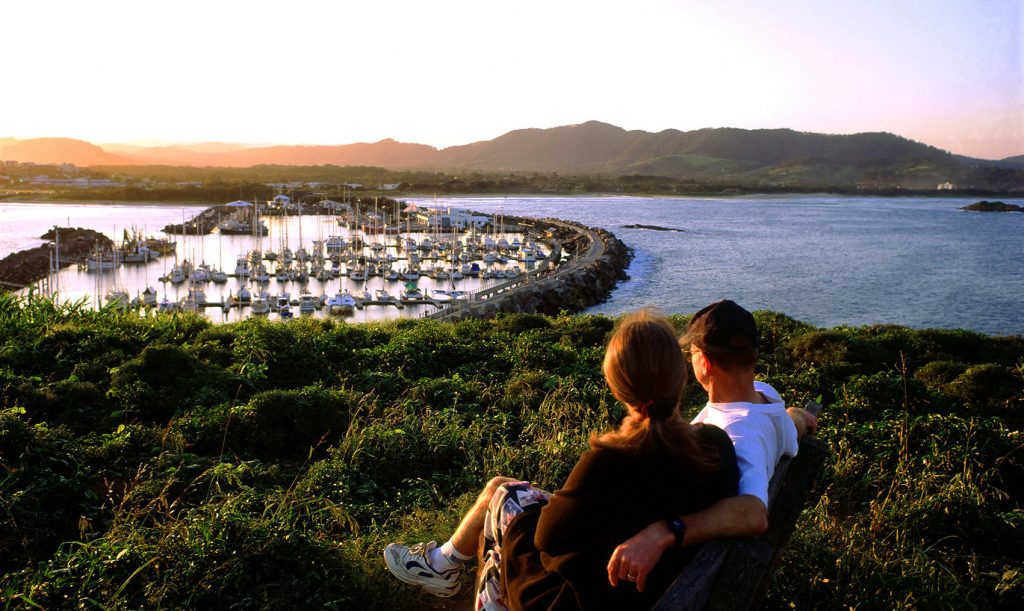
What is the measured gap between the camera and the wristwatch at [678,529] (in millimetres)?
1701

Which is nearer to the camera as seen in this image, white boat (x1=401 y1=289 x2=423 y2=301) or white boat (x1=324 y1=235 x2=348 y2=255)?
white boat (x1=401 y1=289 x2=423 y2=301)

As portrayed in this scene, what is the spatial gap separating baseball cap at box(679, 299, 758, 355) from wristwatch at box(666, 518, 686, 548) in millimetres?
591

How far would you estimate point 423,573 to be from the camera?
8.48 ft

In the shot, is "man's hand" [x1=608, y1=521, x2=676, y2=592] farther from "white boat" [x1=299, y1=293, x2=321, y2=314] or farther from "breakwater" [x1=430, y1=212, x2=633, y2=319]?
"white boat" [x1=299, y1=293, x2=321, y2=314]

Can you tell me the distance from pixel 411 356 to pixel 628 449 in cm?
505

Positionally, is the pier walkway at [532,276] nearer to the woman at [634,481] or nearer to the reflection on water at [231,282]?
the reflection on water at [231,282]

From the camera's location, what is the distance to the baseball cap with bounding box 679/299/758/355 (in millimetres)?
2104

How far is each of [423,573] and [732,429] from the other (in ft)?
4.18

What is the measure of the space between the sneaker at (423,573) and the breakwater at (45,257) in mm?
31955

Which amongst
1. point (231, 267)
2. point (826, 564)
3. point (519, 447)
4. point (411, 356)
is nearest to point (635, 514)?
point (826, 564)

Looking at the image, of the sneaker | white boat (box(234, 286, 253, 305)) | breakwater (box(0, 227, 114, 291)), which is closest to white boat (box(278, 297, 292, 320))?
white boat (box(234, 286, 253, 305))

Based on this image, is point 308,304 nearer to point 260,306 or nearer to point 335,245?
point 260,306

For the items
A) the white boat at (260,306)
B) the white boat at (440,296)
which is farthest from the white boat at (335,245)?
the white boat at (260,306)

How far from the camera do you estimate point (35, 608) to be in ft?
7.58
